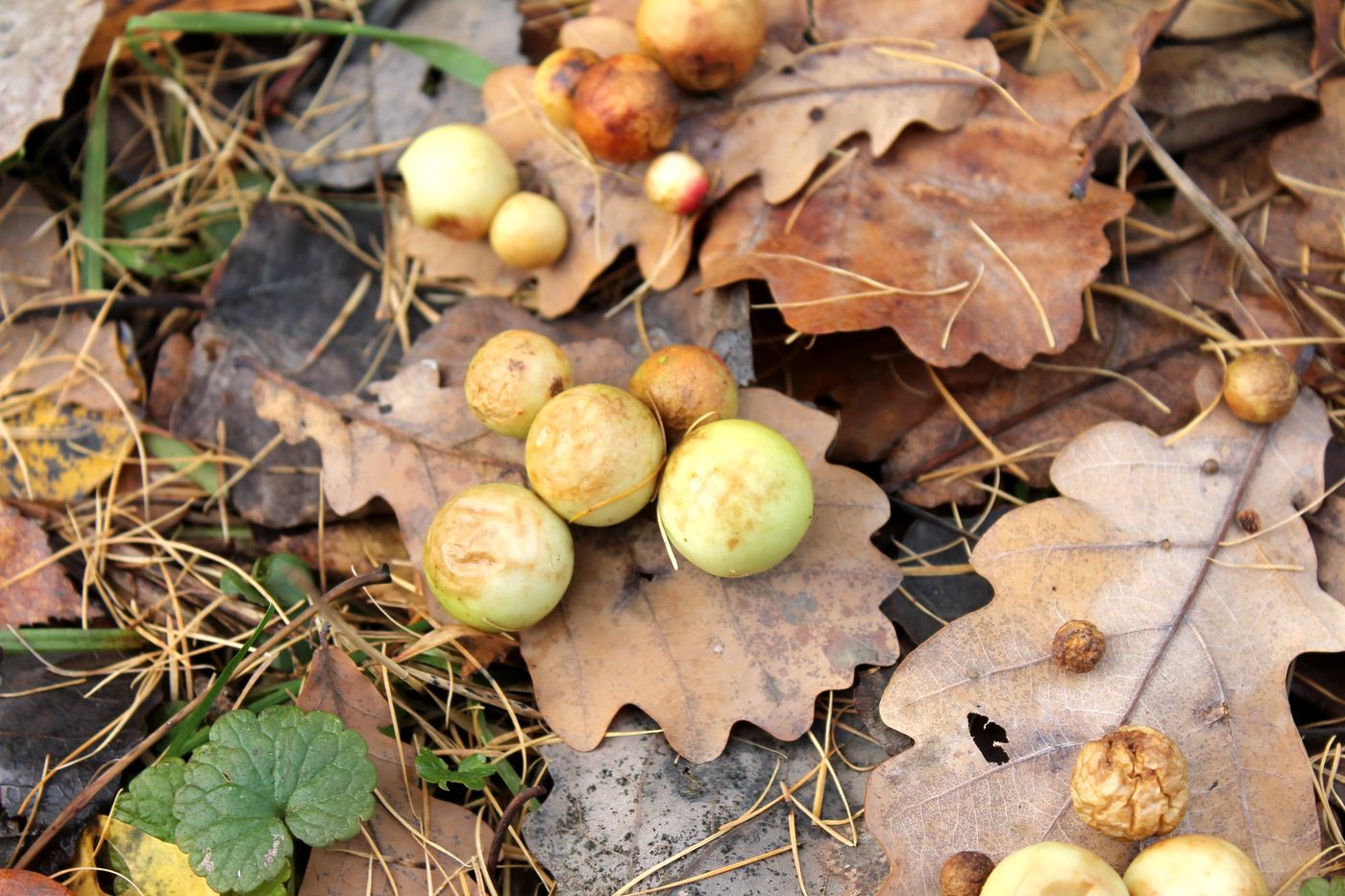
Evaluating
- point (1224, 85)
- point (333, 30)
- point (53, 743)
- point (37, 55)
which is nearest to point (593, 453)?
point (53, 743)

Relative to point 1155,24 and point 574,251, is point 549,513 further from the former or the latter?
point 1155,24

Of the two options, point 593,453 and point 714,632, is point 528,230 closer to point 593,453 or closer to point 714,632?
point 593,453

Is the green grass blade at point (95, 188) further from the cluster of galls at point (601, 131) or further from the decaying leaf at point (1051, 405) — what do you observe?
the decaying leaf at point (1051, 405)

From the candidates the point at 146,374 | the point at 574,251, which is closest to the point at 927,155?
the point at 574,251

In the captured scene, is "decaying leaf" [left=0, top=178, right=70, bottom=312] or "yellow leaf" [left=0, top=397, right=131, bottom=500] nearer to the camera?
"yellow leaf" [left=0, top=397, right=131, bottom=500]

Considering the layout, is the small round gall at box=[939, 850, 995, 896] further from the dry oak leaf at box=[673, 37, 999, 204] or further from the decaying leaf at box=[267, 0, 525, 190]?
the decaying leaf at box=[267, 0, 525, 190]

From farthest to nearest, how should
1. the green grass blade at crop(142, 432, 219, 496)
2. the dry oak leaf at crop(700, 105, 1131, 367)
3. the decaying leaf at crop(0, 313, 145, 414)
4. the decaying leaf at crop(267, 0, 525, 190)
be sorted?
1. the decaying leaf at crop(267, 0, 525, 190)
2. the decaying leaf at crop(0, 313, 145, 414)
3. the green grass blade at crop(142, 432, 219, 496)
4. the dry oak leaf at crop(700, 105, 1131, 367)

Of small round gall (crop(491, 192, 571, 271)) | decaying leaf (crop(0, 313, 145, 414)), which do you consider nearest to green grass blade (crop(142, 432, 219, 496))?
decaying leaf (crop(0, 313, 145, 414))
